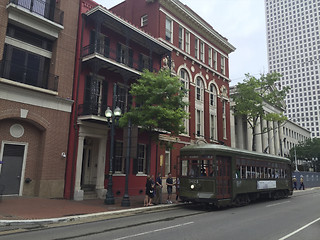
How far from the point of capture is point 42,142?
1538cm

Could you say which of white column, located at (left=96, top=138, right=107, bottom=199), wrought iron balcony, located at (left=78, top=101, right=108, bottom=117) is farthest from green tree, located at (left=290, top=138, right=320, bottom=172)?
wrought iron balcony, located at (left=78, top=101, right=108, bottom=117)

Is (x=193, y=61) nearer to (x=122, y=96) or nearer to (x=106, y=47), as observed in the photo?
(x=122, y=96)

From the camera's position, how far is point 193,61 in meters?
27.3

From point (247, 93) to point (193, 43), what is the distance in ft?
25.9

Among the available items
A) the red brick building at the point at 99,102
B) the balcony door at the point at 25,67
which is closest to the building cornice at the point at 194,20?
the red brick building at the point at 99,102

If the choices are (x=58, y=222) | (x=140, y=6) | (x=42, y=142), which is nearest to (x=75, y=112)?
(x=42, y=142)

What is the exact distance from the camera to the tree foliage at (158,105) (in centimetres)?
1489

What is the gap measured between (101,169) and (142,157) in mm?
4078

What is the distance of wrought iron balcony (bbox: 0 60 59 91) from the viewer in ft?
46.3

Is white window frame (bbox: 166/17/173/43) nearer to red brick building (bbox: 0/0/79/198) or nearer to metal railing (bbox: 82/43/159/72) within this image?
metal railing (bbox: 82/43/159/72)

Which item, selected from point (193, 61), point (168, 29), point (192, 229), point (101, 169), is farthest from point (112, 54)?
point (192, 229)

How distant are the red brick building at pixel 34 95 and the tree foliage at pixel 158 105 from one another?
420 cm

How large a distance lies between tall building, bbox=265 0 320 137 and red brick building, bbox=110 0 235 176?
119m

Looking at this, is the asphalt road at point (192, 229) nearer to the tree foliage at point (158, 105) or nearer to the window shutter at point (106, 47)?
the tree foliage at point (158, 105)
